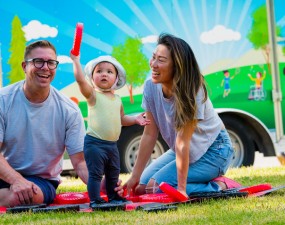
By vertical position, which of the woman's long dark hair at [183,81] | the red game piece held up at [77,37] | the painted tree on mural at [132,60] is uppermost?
the painted tree on mural at [132,60]

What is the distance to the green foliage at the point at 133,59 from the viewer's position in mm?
10188

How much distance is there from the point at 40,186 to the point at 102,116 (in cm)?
85

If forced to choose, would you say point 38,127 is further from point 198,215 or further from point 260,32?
point 260,32

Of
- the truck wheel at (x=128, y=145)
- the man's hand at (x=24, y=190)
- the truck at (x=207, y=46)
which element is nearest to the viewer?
the man's hand at (x=24, y=190)

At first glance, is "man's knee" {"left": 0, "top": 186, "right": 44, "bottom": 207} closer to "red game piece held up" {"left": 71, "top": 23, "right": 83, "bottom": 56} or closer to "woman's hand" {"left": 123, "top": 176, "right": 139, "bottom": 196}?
"woman's hand" {"left": 123, "top": 176, "right": 139, "bottom": 196}

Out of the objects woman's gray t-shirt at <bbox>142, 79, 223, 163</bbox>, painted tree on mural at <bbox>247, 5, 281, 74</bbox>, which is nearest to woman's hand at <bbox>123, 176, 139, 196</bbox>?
woman's gray t-shirt at <bbox>142, 79, 223, 163</bbox>

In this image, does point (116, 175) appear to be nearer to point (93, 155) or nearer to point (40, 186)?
point (93, 155)

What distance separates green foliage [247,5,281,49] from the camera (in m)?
10.5

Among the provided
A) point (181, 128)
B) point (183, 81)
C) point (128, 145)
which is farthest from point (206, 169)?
point (128, 145)

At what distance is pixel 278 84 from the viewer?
34.6ft

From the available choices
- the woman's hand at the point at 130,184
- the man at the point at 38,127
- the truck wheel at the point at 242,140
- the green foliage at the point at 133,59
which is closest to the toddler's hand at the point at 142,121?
the man at the point at 38,127

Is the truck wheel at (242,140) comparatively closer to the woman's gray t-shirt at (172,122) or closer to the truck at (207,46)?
the truck at (207,46)

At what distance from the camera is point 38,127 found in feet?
21.7

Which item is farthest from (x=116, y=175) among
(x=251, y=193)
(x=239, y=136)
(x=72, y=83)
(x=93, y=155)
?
(x=239, y=136)
